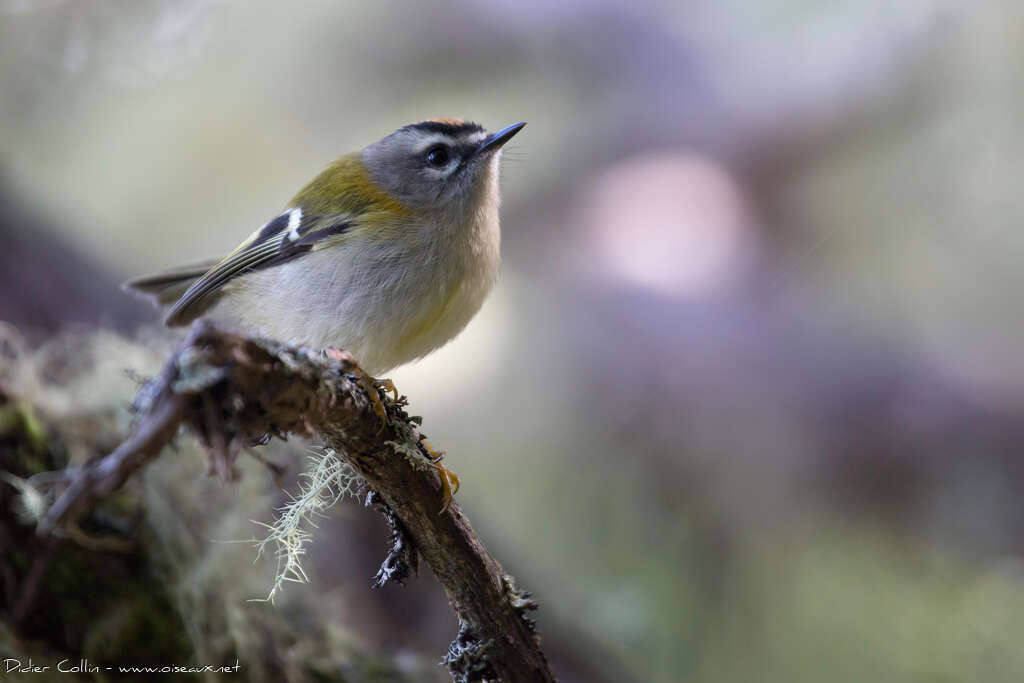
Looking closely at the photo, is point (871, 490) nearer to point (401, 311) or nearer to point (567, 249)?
point (567, 249)

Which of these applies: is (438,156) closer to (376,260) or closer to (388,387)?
(376,260)

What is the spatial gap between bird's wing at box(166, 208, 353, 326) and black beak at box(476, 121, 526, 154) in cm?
43

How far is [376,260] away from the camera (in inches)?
75.2

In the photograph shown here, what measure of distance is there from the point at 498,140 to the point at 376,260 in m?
0.56

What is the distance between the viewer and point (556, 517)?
3516 millimetres

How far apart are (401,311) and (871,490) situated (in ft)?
7.11

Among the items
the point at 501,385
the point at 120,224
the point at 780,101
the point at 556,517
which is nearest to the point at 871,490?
the point at 556,517

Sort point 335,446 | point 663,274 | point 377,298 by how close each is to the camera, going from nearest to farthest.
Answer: point 335,446 < point 377,298 < point 663,274

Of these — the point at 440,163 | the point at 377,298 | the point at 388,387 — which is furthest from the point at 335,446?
the point at 440,163

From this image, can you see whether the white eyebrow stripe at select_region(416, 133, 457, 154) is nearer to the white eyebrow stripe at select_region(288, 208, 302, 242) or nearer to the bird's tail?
the white eyebrow stripe at select_region(288, 208, 302, 242)

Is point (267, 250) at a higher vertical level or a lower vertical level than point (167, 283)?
lower

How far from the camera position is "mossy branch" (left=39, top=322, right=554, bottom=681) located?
0.80 m

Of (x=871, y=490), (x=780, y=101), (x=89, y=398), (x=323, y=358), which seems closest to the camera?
(x=323, y=358)

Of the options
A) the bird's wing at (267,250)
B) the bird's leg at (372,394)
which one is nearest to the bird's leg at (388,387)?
the bird's leg at (372,394)
